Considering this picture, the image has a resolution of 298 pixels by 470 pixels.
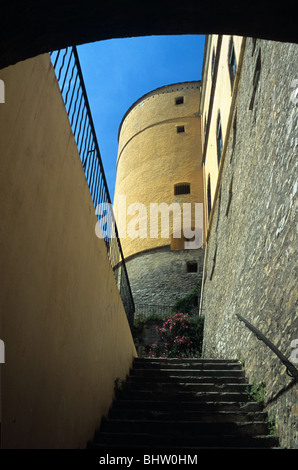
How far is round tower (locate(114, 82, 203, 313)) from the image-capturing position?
17.1 metres

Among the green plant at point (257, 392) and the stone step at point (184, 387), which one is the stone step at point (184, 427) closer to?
the green plant at point (257, 392)

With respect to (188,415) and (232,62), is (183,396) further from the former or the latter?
(232,62)

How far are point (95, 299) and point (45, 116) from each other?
225 cm

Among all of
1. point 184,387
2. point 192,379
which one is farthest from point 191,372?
point 184,387

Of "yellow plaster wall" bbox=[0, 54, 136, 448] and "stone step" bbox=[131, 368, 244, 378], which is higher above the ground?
"yellow plaster wall" bbox=[0, 54, 136, 448]

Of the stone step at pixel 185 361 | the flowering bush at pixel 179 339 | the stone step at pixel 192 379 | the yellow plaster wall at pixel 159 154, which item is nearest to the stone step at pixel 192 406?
the stone step at pixel 192 379

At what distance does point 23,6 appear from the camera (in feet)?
5.49

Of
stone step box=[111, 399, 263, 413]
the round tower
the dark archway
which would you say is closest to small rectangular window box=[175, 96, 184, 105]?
the round tower

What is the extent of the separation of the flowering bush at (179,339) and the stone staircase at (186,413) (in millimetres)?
5297

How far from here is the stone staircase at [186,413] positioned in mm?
4012

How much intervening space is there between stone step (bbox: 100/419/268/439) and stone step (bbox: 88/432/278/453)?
0.09 m

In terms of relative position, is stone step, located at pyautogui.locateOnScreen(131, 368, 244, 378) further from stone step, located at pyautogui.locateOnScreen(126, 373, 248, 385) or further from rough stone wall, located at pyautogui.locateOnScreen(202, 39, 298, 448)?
rough stone wall, located at pyautogui.locateOnScreen(202, 39, 298, 448)
